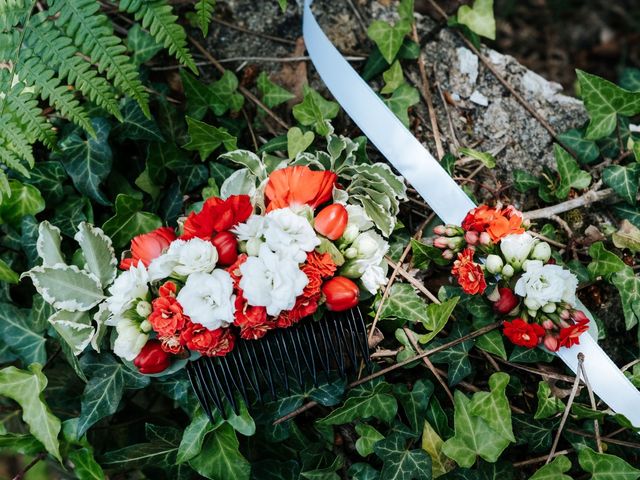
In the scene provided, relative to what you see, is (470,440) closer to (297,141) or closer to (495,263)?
(495,263)

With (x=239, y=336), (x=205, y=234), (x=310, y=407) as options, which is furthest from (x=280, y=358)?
(x=205, y=234)

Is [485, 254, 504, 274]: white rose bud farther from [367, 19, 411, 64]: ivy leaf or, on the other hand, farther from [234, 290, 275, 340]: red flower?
[367, 19, 411, 64]: ivy leaf

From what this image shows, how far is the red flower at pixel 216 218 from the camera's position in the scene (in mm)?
1368

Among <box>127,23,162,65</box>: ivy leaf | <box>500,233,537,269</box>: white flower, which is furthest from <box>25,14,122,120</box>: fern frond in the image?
<box>500,233,537,269</box>: white flower

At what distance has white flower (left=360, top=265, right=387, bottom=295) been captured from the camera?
1431mm

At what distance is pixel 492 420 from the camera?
1.43 meters

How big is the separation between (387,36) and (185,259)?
0.86 metres

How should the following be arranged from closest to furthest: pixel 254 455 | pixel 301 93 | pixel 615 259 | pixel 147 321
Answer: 1. pixel 147 321
2. pixel 615 259
3. pixel 254 455
4. pixel 301 93

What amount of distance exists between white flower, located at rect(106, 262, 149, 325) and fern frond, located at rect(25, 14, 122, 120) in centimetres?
38

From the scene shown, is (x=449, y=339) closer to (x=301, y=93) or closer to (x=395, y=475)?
(x=395, y=475)

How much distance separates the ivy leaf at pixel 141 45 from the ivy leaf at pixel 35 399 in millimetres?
852

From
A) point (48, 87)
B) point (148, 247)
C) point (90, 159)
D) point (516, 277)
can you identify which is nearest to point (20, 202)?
point (90, 159)

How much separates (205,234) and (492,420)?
2.56ft

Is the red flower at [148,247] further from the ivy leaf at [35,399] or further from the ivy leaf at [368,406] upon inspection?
the ivy leaf at [368,406]
